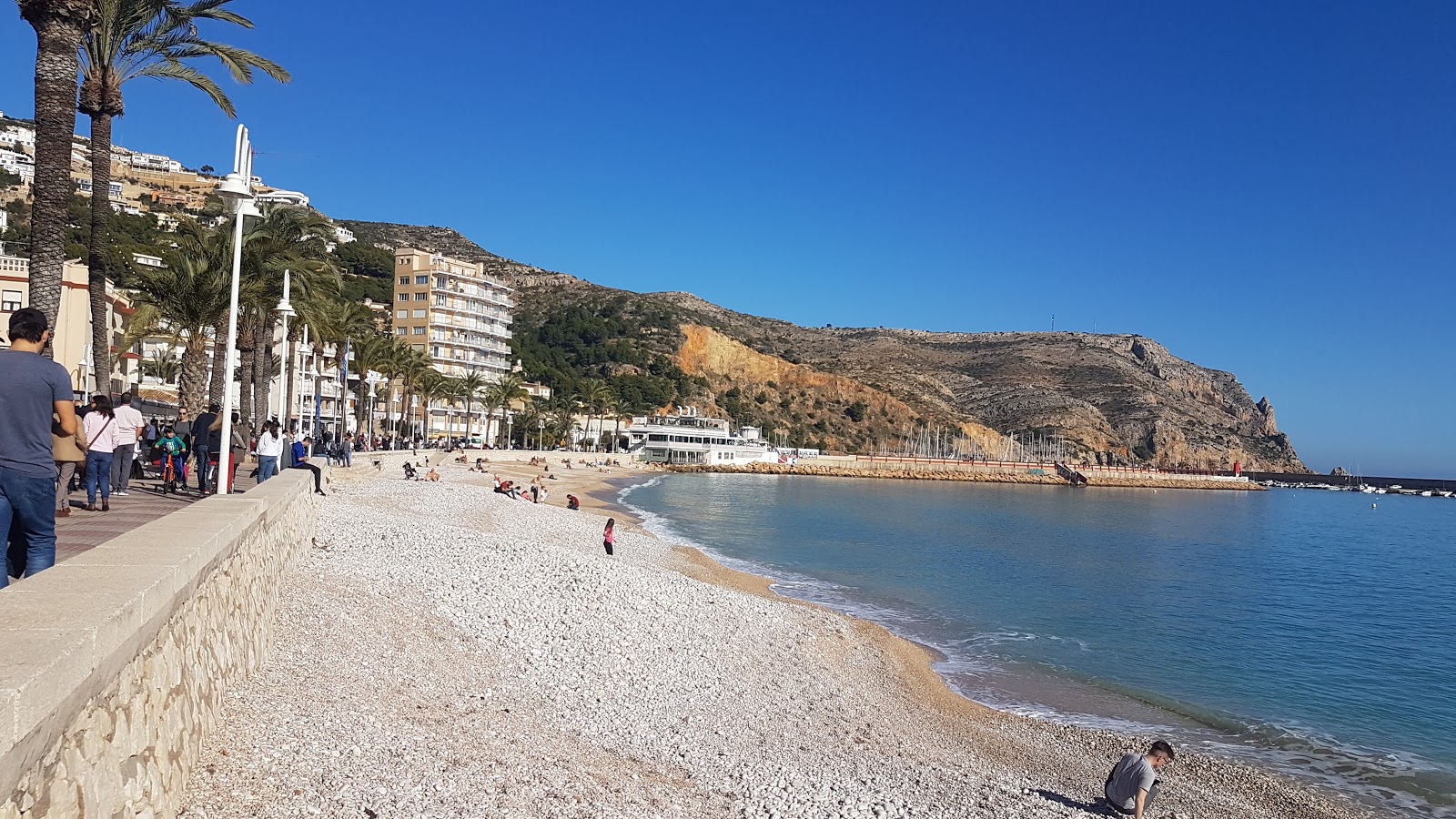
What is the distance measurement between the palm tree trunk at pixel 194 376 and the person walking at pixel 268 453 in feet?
25.8

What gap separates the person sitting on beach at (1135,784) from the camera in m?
9.89

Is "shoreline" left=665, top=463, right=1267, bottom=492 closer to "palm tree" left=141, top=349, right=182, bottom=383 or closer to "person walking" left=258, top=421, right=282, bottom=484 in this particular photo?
"palm tree" left=141, top=349, right=182, bottom=383

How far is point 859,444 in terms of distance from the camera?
144375 mm

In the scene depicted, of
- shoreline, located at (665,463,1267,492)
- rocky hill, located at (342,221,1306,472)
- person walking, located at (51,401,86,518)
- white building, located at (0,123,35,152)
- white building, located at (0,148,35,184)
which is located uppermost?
white building, located at (0,123,35,152)

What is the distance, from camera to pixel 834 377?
6009 inches

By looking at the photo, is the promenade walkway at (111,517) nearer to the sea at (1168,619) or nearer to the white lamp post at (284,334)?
the white lamp post at (284,334)

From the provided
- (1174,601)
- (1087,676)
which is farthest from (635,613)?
(1174,601)

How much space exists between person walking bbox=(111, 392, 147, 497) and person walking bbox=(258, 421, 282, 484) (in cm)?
186

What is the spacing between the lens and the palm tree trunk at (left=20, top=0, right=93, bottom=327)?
12.0 meters

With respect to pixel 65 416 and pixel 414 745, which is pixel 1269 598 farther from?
pixel 65 416

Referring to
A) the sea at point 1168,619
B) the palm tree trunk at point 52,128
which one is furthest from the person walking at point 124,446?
the sea at point 1168,619

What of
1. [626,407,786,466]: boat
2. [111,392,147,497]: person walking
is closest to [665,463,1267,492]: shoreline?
[626,407,786,466]: boat

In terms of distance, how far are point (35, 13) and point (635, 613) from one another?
12.0m

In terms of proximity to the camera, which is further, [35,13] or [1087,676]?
[1087,676]
